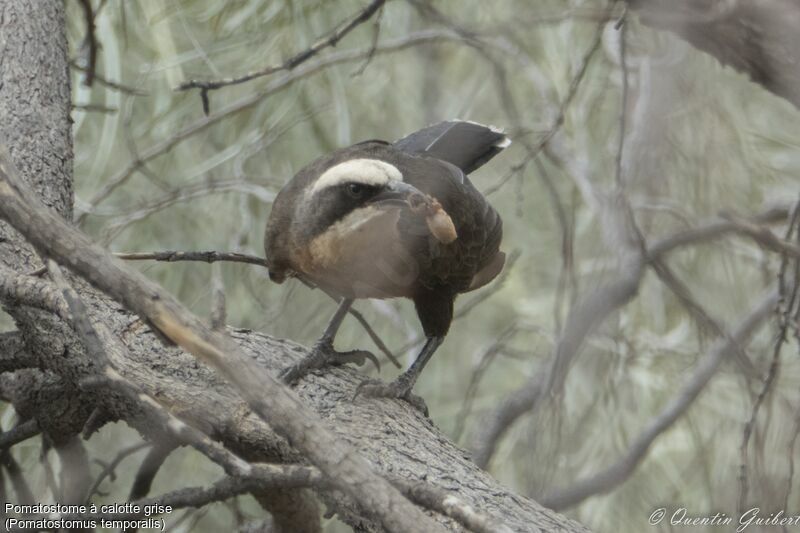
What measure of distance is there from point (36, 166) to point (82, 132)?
1380 millimetres

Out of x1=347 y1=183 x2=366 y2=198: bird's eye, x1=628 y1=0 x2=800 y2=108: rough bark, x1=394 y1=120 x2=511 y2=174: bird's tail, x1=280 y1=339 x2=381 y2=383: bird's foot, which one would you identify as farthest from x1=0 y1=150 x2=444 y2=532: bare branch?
x1=394 y1=120 x2=511 y2=174: bird's tail

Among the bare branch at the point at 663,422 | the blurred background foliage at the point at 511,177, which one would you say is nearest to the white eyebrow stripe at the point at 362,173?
the blurred background foliage at the point at 511,177

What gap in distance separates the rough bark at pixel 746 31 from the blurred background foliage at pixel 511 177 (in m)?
0.26

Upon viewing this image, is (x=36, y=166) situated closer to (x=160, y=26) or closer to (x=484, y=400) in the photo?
(x=160, y=26)

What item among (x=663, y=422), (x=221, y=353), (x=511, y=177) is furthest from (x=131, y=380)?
(x=511, y=177)

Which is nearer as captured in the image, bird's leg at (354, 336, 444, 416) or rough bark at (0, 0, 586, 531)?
rough bark at (0, 0, 586, 531)

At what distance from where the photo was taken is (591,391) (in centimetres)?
319

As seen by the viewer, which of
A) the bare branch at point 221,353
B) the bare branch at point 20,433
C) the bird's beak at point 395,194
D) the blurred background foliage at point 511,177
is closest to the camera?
the bare branch at point 221,353

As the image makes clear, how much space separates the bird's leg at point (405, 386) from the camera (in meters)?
2.11

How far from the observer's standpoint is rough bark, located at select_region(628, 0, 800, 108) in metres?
2.07

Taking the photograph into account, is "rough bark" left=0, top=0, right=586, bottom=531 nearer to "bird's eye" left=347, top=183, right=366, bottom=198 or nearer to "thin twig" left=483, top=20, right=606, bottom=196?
"bird's eye" left=347, top=183, right=366, bottom=198

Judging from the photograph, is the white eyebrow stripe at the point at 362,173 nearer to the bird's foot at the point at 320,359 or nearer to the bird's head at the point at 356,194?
the bird's head at the point at 356,194

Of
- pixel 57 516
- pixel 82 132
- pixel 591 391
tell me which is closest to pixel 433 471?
pixel 57 516

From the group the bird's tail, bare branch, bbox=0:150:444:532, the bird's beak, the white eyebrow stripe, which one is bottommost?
bare branch, bbox=0:150:444:532
